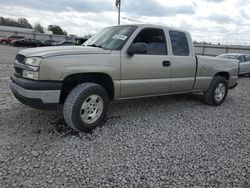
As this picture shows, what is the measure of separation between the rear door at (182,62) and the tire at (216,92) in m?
0.89

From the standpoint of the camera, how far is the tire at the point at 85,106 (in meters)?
3.92

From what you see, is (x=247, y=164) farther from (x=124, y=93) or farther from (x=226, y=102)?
(x=226, y=102)

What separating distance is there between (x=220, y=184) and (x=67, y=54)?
2.82 m

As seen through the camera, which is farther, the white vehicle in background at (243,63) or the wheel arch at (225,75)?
the white vehicle in background at (243,63)

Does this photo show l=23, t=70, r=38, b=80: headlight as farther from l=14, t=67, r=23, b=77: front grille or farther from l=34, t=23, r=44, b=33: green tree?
l=34, t=23, r=44, b=33: green tree

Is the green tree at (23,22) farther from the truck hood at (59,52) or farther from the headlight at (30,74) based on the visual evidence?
the headlight at (30,74)

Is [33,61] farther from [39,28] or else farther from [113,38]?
[39,28]

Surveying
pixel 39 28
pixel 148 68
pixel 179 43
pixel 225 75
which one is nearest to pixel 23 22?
pixel 39 28

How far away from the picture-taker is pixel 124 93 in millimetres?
4660

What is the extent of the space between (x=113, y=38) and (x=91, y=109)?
4.86 ft

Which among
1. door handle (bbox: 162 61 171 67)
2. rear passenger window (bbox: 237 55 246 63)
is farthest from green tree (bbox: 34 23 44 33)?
door handle (bbox: 162 61 171 67)

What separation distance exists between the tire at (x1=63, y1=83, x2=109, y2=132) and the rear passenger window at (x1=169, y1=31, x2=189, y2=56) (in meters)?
2.12

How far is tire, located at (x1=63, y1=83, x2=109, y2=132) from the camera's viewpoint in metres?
3.92

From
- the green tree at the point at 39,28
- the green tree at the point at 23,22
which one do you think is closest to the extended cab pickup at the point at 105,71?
the green tree at the point at 39,28
